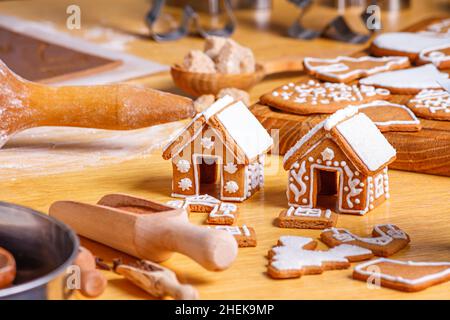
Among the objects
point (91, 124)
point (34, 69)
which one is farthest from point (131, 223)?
point (34, 69)

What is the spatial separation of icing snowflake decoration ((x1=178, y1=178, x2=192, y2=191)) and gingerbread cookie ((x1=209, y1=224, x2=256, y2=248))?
130 mm

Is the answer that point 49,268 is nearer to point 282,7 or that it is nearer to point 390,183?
point 390,183

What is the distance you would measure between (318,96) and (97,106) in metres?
0.32

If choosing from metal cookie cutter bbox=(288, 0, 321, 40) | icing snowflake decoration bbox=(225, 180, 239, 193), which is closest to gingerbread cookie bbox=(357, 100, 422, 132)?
icing snowflake decoration bbox=(225, 180, 239, 193)

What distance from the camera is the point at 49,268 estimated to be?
89 centimetres

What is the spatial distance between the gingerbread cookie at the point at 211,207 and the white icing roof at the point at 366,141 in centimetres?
15

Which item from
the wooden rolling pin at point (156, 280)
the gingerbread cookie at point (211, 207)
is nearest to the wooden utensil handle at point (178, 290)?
the wooden rolling pin at point (156, 280)

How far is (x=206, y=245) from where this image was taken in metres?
0.89

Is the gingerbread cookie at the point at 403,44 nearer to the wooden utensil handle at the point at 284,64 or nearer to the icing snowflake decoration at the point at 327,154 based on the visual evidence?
the wooden utensil handle at the point at 284,64

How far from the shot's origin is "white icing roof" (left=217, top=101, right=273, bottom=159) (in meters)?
1.13

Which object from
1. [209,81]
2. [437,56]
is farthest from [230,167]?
[437,56]

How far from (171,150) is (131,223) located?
0.21 meters

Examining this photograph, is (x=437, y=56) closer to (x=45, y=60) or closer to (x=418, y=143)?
(x=418, y=143)

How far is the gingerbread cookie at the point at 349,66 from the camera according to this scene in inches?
59.7
